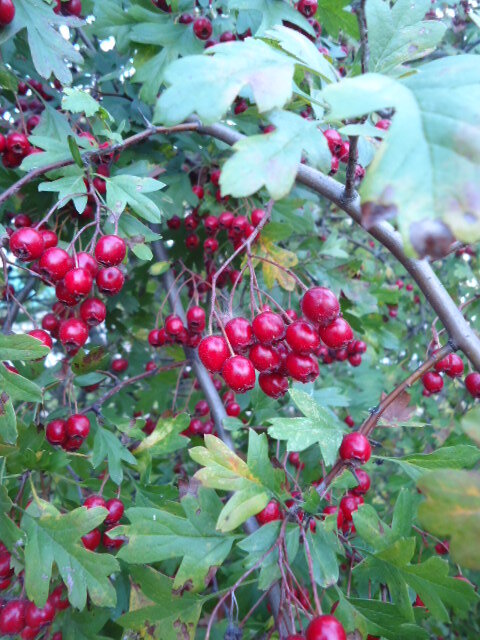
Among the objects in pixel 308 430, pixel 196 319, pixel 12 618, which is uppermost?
pixel 308 430

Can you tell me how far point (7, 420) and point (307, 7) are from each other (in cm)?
166

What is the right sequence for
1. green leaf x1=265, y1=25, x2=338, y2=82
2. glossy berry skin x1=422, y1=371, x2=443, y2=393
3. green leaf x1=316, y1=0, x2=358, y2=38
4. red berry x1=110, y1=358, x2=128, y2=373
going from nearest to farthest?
green leaf x1=265, y1=25, x2=338, y2=82 → glossy berry skin x1=422, y1=371, x2=443, y2=393 → green leaf x1=316, y1=0, x2=358, y2=38 → red berry x1=110, y1=358, x2=128, y2=373

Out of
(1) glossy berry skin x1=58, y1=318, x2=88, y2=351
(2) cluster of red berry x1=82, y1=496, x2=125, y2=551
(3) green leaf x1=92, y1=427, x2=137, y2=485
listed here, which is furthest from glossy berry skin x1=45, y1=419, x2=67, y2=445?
(1) glossy berry skin x1=58, y1=318, x2=88, y2=351

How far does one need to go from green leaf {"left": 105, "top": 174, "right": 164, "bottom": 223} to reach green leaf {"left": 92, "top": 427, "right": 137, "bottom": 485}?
29.0 inches

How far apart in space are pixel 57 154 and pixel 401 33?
989 millimetres

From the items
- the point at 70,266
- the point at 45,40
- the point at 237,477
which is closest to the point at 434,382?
the point at 237,477

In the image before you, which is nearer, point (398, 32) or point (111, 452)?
point (398, 32)

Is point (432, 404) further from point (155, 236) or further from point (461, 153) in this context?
point (461, 153)

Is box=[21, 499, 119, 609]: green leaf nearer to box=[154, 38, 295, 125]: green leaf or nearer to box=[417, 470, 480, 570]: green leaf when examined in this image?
box=[417, 470, 480, 570]: green leaf

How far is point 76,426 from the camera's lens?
160 cm

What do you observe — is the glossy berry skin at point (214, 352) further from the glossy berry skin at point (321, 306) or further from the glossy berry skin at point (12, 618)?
the glossy berry skin at point (12, 618)

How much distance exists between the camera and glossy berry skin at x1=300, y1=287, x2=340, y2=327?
117 centimetres

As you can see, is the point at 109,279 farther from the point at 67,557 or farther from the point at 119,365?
the point at 119,365

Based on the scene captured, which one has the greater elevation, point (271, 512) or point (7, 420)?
point (7, 420)
